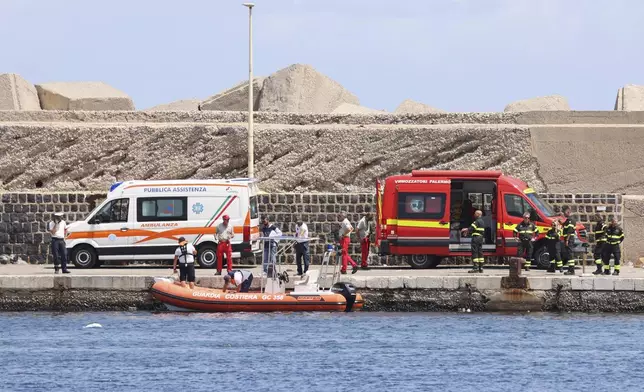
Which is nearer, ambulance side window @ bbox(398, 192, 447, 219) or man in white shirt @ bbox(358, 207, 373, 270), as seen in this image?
ambulance side window @ bbox(398, 192, 447, 219)

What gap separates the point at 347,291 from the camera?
34.5m

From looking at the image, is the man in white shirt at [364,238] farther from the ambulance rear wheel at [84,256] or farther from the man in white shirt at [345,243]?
the ambulance rear wheel at [84,256]

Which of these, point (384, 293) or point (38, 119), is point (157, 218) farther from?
point (38, 119)

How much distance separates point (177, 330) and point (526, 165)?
12.5 m

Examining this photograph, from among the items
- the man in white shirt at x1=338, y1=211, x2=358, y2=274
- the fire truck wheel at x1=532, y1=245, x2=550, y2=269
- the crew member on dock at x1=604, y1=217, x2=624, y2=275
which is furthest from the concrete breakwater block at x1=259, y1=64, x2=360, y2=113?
the crew member on dock at x1=604, y1=217, x2=624, y2=275

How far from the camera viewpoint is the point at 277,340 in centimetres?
3228

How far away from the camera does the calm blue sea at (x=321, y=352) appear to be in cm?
2897

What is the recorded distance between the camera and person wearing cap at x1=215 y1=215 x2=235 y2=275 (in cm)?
3574

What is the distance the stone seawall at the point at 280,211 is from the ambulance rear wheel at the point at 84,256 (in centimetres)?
229

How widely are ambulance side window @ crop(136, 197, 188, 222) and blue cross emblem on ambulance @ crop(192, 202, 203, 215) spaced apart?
0.17 meters

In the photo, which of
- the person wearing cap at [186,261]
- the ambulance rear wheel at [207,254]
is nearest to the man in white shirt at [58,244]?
the person wearing cap at [186,261]

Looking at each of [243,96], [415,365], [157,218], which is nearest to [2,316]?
[157,218]

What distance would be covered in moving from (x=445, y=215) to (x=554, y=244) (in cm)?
237

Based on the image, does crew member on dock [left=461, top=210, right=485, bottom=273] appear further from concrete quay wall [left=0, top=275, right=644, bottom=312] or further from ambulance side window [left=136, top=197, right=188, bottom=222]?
ambulance side window [left=136, top=197, right=188, bottom=222]
